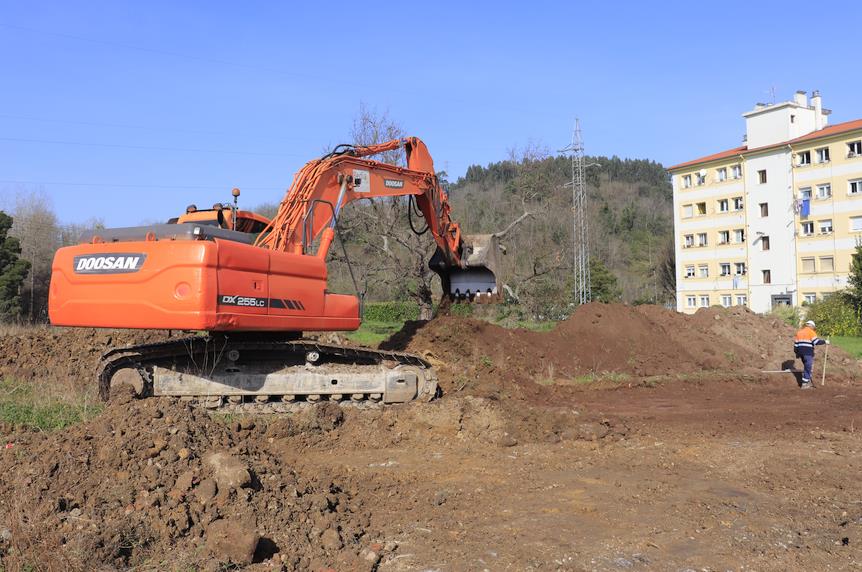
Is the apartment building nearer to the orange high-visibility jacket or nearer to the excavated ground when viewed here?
the orange high-visibility jacket

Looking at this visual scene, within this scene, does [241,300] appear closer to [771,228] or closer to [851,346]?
[851,346]

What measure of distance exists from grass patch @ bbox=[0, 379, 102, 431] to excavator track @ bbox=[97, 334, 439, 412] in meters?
0.42

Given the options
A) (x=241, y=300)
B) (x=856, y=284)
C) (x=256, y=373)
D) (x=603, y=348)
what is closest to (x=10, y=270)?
(x=603, y=348)

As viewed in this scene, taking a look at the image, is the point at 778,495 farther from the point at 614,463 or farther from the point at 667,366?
the point at 667,366

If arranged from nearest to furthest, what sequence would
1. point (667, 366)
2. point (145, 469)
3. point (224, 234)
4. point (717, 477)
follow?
1. point (145, 469)
2. point (717, 477)
3. point (224, 234)
4. point (667, 366)

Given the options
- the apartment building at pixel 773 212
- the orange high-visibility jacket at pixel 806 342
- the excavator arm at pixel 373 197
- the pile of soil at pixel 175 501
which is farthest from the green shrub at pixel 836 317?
the pile of soil at pixel 175 501

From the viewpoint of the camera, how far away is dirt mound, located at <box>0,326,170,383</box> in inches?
477

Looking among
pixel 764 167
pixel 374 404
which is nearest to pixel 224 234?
pixel 374 404

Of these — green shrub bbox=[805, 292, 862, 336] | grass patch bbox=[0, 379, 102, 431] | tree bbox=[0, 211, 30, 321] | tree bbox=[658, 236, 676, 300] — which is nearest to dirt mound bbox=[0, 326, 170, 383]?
grass patch bbox=[0, 379, 102, 431]

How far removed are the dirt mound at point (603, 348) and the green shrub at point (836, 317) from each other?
1458cm

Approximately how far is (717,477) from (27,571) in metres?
5.53

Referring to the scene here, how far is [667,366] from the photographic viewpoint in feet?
49.3

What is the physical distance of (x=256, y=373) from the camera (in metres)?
8.80

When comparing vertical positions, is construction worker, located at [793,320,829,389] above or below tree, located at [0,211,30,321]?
below
